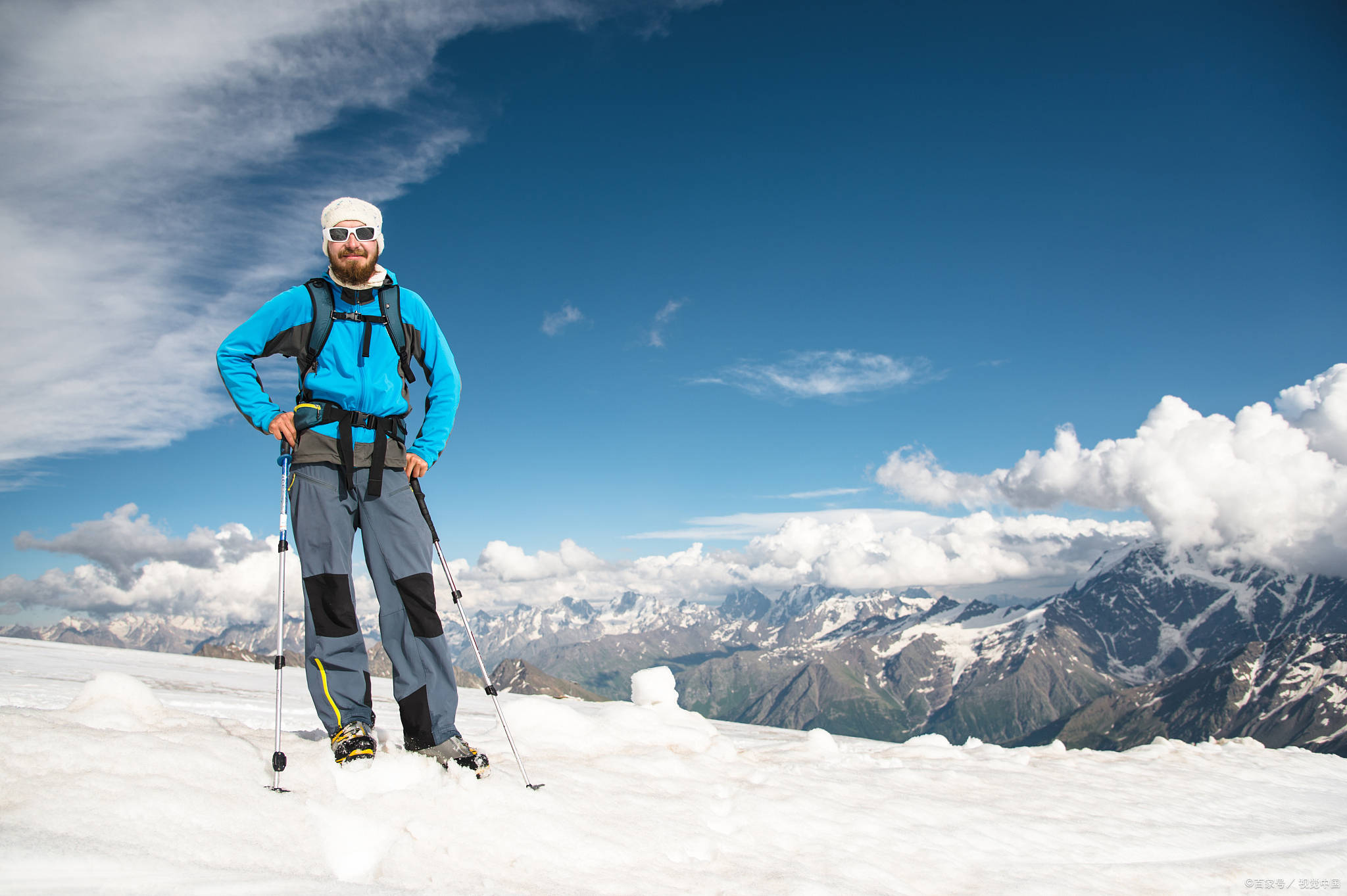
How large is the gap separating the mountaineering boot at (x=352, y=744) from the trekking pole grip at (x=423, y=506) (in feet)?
5.53

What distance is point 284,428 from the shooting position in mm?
5727

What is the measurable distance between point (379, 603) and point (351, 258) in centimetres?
307

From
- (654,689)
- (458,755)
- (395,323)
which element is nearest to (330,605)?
(458,755)

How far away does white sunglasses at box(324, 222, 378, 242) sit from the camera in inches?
241

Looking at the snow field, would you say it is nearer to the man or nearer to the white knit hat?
the man

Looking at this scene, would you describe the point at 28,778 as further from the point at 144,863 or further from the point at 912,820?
the point at 912,820

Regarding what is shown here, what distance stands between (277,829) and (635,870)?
7.06 ft

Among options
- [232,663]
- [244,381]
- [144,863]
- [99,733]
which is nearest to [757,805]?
[144,863]

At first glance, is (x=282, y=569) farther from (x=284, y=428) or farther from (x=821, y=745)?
(x=821, y=745)

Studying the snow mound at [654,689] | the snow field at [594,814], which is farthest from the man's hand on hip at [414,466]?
the snow mound at [654,689]

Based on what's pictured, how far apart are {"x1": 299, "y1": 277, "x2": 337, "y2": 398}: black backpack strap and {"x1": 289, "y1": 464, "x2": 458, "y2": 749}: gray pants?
2.80ft

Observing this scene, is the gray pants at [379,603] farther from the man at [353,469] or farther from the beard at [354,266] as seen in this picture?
the beard at [354,266]

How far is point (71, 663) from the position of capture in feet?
44.0

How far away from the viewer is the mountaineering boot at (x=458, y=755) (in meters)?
5.36
